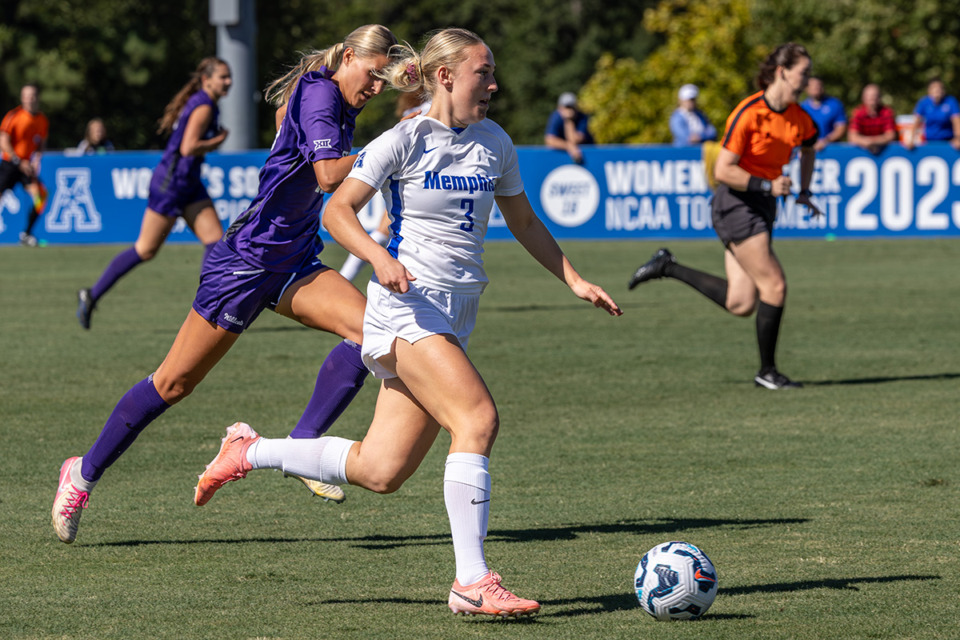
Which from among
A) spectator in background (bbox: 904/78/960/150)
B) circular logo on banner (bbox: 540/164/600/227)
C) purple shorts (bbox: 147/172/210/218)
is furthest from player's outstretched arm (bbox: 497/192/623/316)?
→ spectator in background (bbox: 904/78/960/150)

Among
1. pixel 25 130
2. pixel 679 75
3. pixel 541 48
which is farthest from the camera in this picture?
pixel 541 48

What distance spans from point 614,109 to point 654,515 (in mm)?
43846

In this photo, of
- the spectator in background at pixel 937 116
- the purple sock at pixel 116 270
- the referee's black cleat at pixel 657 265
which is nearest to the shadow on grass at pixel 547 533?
the referee's black cleat at pixel 657 265

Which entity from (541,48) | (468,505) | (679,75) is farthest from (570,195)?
(541,48)

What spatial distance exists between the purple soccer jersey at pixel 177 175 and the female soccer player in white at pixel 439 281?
263 inches

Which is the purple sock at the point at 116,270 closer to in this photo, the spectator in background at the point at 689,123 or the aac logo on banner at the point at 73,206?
the aac logo on banner at the point at 73,206

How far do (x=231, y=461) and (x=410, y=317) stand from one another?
Result: 3.44 ft

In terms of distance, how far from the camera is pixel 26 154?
23344 mm

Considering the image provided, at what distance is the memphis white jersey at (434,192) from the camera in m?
4.66

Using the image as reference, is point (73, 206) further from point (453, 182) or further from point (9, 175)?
point (453, 182)

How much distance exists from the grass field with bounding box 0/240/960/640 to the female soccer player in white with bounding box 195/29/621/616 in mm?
376

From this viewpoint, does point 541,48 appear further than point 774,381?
Yes

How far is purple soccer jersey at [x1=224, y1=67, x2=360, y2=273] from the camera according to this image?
5.56 metres

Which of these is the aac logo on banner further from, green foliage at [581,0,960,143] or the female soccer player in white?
green foliage at [581,0,960,143]
